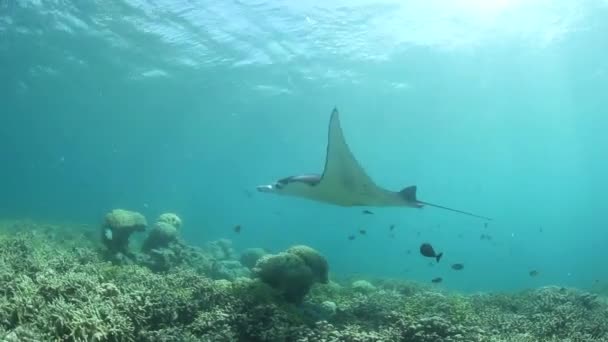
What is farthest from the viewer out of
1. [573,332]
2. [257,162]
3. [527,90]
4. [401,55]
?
[257,162]

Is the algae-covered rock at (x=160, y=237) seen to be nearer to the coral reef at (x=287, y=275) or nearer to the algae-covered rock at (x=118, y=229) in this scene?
the algae-covered rock at (x=118, y=229)

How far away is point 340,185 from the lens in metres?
8.80

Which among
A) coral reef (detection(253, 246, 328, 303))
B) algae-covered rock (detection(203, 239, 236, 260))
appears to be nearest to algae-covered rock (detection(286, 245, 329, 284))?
coral reef (detection(253, 246, 328, 303))

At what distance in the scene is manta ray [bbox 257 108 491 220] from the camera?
811 cm

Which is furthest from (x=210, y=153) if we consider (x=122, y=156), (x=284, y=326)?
(x=284, y=326)

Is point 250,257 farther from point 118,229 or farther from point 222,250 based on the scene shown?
point 118,229

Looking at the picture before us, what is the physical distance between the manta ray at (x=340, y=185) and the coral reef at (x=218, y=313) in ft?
5.70

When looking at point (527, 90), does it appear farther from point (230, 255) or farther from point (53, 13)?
point (53, 13)

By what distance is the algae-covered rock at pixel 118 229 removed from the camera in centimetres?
1479

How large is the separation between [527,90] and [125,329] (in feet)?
143

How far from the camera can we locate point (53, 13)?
26344 millimetres

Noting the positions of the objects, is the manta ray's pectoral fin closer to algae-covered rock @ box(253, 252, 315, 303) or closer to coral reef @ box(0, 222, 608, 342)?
algae-covered rock @ box(253, 252, 315, 303)

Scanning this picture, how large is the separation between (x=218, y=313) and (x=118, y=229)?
9581 mm

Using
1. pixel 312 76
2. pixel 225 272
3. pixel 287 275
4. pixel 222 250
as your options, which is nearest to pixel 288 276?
pixel 287 275
